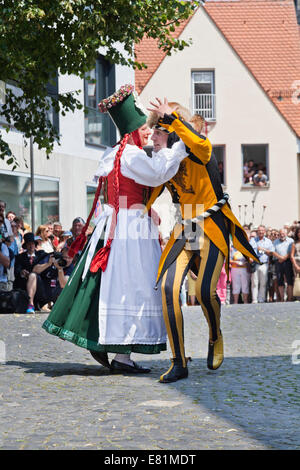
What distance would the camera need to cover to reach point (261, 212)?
117 feet

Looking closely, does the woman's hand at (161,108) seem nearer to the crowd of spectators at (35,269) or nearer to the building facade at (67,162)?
the crowd of spectators at (35,269)

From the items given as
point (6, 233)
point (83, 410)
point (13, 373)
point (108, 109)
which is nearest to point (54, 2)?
point (6, 233)

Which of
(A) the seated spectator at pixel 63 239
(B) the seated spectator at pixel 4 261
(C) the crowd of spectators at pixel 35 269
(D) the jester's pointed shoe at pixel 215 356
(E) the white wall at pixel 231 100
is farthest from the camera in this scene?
(E) the white wall at pixel 231 100

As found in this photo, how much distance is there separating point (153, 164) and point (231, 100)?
29266 millimetres

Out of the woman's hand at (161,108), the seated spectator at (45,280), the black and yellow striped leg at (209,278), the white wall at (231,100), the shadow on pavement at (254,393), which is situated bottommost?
the shadow on pavement at (254,393)

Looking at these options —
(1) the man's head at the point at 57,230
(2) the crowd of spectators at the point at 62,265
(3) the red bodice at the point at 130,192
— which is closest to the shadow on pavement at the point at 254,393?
(3) the red bodice at the point at 130,192

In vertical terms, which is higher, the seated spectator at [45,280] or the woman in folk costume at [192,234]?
the woman in folk costume at [192,234]

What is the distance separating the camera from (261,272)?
1939 centimetres

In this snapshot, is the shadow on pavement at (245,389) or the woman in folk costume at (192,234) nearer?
the shadow on pavement at (245,389)

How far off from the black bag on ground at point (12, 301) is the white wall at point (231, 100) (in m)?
21.7

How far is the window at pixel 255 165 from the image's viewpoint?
3581 cm
